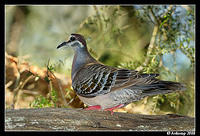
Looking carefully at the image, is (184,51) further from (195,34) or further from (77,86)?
(77,86)

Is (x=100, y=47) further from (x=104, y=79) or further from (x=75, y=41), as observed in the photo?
(x=104, y=79)

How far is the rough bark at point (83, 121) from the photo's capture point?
3.65 metres

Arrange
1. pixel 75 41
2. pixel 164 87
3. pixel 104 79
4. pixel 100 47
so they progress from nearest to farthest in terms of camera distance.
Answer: pixel 164 87
pixel 104 79
pixel 75 41
pixel 100 47

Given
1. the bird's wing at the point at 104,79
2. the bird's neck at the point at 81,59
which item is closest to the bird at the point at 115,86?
the bird's wing at the point at 104,79

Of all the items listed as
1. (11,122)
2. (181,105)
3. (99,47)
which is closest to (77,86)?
(11,122)

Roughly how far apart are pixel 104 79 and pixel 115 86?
0.23 metres

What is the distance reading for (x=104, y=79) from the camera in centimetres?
393

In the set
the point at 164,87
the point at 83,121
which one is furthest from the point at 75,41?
the point at 164,87

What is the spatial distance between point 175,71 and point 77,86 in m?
2.32

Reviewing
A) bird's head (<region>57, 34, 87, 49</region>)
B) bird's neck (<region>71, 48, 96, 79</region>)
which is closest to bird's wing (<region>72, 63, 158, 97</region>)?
bird's neck (<region>71, 48, 96, 79</region>)

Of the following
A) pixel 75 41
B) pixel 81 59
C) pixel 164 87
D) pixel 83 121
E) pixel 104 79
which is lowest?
pixel 83 121

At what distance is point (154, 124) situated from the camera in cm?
399

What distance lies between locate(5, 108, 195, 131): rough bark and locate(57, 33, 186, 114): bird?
0.22m

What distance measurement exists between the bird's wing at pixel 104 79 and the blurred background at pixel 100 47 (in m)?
0.67
